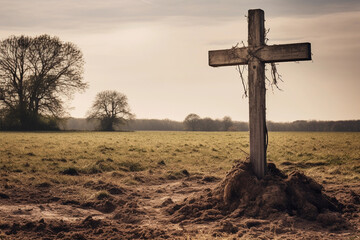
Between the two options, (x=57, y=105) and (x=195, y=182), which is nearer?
(x=195, y=182)

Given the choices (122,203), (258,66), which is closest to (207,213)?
(122,203)

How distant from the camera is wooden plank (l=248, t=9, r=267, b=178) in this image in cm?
676

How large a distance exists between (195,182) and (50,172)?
16.5 ft

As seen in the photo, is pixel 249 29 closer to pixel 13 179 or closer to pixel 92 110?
pixel 13 179

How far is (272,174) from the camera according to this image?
7000 mm

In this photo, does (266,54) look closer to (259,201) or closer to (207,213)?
(259,201)

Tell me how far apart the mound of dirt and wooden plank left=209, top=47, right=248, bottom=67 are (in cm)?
218

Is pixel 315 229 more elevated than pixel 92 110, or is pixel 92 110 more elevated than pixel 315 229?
pixel 92 110

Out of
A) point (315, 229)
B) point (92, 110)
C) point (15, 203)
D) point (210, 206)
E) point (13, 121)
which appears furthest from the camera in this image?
point (92, 110)

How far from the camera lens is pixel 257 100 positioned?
6766 mm

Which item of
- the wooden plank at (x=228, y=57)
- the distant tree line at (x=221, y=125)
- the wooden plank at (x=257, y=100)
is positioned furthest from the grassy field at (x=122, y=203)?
the distant tree line at (x=221, y=125)

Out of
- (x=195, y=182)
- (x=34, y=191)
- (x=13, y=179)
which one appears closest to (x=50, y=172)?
(x=13, y=179)

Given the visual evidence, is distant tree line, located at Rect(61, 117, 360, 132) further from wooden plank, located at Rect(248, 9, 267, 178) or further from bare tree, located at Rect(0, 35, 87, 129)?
wooden plank, located at Rect(248, 9, 267, 178)

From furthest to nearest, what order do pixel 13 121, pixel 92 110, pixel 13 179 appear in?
pixel 92 110
pixel 13 121
pixel 13 179
